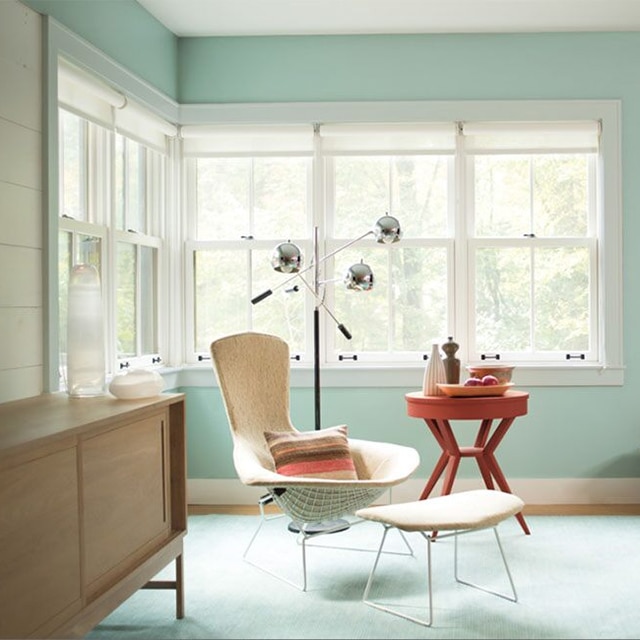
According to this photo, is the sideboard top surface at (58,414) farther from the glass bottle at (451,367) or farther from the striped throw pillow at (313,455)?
the glass bottle at (451,367)

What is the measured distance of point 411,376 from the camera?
5191mm

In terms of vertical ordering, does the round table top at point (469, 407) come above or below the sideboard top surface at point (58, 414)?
below

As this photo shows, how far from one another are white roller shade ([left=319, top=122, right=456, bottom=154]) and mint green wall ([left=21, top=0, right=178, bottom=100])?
0.99 m

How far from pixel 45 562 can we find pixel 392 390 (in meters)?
3.20

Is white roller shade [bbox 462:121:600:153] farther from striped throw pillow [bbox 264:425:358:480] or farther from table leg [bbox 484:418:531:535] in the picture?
striped throw pillow [bbox 264:425:358:480]

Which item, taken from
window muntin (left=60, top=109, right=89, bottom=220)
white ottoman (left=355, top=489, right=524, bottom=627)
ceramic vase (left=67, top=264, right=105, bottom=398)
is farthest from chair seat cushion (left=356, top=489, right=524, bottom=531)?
window muntin (left=60, top=109, right=89, bottom=220)

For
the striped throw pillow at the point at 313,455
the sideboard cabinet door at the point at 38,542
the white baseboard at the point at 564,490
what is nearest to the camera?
the sideboard cabinet door at the point at 38,542

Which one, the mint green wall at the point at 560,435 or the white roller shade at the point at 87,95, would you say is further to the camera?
the mint green wall at the point at 560,435

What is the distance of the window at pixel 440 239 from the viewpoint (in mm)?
5230

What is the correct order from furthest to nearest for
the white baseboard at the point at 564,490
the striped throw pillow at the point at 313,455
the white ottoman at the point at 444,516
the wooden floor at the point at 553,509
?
the white baseboard at the point at 564,490 < the wooden floor at the point at 553,509 < the striped throw pillow at the point at 313,455 < the white ottoman at the point at 444,516

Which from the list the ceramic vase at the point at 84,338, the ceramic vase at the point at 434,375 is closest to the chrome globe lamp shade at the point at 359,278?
the ceramic vase at the point at 434,375

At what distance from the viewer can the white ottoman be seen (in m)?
→ 3.19

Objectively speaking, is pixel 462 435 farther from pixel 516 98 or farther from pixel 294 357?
pixel 516 98

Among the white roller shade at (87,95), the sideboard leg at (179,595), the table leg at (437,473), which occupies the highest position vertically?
the white roller shade at (87,95)
